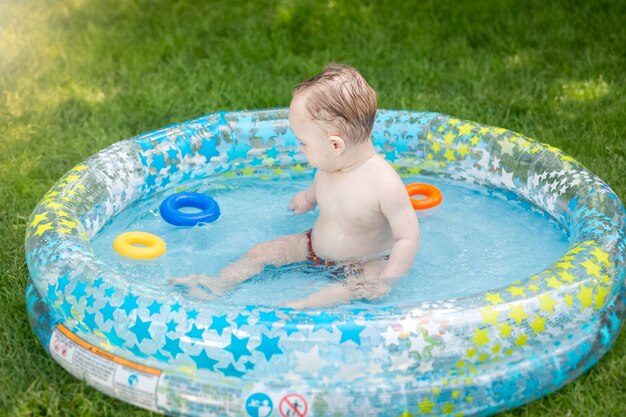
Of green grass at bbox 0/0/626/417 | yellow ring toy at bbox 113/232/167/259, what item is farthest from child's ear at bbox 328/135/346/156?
green grass at bbox 0/0/626/417

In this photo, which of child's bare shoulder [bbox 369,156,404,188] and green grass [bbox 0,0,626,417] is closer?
child's bare shoulder [bbox 369,156,404,188]

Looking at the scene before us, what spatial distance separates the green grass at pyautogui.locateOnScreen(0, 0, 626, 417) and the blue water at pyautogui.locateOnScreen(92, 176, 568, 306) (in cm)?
49

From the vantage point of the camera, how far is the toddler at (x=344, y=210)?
3.02 meters

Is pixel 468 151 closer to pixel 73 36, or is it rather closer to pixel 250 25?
pixel 250 25

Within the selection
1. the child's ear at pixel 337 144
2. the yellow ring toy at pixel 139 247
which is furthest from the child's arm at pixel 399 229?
the yellow ring toy at pixel 139 247

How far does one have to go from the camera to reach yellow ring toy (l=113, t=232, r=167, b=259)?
329cm

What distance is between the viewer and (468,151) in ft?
13.2

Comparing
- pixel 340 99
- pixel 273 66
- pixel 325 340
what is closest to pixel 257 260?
pixel 340 99

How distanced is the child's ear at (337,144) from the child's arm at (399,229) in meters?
0.20

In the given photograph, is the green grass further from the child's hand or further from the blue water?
the child's hand

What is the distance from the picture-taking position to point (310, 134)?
10.1 feet

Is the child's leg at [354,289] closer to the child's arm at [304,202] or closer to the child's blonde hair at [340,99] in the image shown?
the child's arm at [304,202]

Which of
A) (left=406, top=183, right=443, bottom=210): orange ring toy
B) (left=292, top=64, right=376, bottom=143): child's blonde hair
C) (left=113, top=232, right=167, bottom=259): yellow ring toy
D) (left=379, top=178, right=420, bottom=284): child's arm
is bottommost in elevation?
(left=406, top=183, right=443, bottom=210): orange ring toy

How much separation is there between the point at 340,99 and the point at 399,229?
0.50 metres
